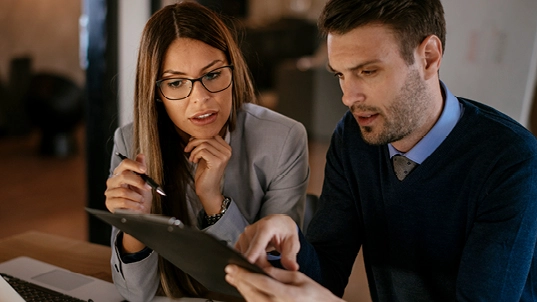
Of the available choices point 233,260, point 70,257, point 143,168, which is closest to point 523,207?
point 233,260

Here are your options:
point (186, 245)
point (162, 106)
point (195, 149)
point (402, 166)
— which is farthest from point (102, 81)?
point (186, 245)

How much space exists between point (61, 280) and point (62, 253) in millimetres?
184

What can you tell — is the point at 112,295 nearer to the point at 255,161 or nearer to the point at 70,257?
the point at 70,257

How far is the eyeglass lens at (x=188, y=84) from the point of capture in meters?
1.45

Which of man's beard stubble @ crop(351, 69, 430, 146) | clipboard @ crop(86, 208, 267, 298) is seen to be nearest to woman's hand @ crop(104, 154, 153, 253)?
clipboard @ crop(86, 208, 267, 298)

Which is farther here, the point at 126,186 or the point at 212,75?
the point at 212,75

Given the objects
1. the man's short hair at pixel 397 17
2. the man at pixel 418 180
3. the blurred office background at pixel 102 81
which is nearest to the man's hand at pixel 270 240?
the man at pixel 418 180

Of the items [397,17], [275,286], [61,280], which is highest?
[397,17]

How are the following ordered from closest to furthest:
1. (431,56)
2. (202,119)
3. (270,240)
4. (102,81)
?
(270,240) < (431,56) < (202,119) < (102,81)

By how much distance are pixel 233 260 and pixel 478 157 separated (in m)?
0.61

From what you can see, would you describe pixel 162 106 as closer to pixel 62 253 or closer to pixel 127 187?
pixel 127 187

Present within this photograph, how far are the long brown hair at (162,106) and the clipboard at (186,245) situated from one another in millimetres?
294

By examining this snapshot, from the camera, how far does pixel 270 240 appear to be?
114 cm

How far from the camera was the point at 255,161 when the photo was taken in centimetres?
159
